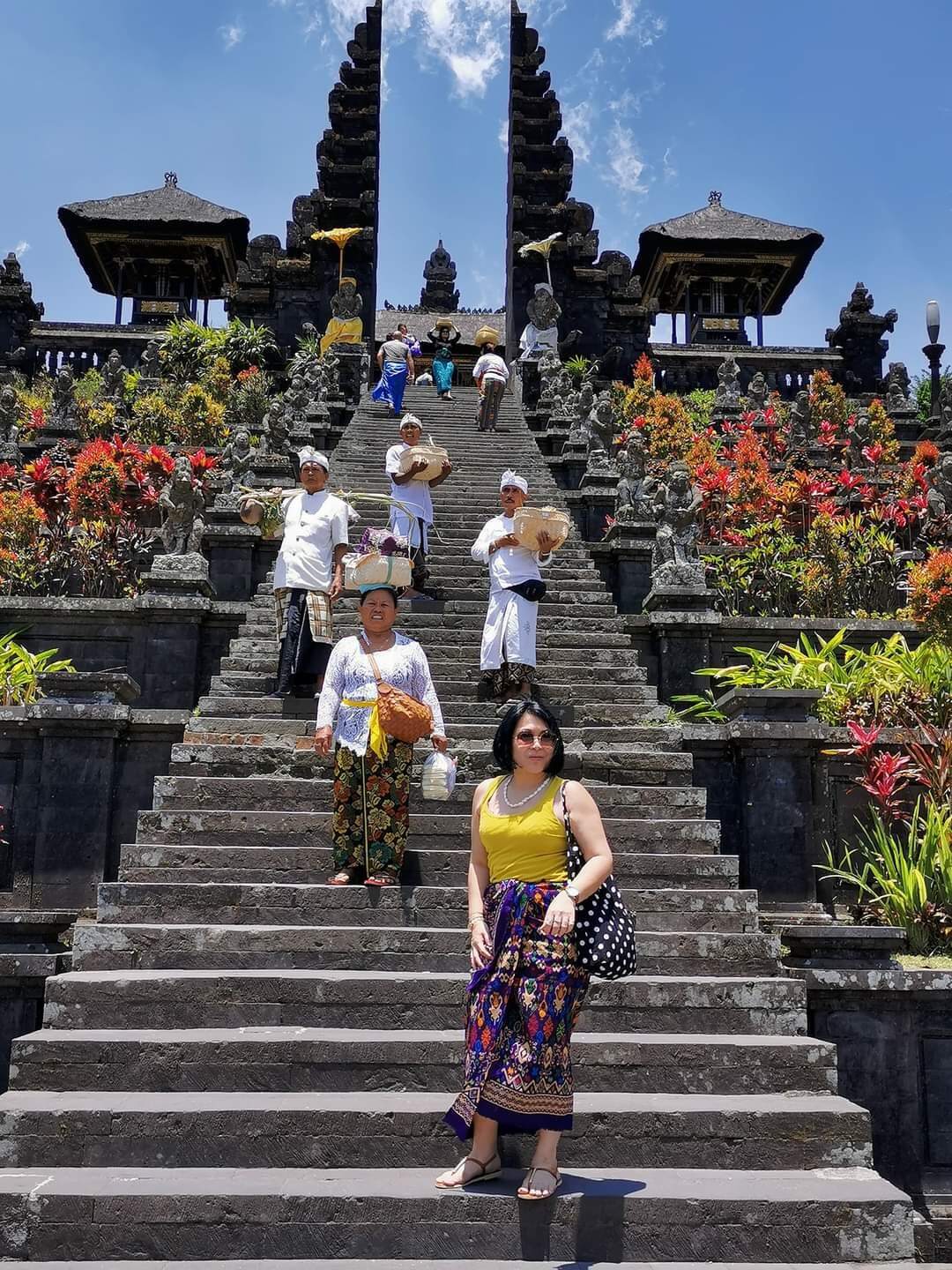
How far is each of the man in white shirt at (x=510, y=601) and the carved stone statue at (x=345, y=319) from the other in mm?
12443

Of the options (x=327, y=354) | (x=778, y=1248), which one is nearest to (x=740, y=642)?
(x=778, y=1248)

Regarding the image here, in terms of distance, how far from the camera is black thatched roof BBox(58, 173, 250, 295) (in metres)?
27.6

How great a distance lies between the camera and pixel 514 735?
367 cm

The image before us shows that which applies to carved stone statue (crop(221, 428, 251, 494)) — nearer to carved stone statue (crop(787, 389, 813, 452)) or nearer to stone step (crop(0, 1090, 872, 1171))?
stone step (crop(0, 1090, 872, 1171))

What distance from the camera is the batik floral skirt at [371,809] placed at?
4.98 m

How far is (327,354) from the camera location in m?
17.2

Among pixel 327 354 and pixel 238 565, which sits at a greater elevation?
pixel 327 354

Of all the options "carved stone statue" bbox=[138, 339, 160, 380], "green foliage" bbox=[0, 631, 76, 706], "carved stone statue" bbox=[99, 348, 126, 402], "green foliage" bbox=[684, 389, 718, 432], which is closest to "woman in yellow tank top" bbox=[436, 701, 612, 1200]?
"green foliage" bbox=[0, 631, 76, 706]

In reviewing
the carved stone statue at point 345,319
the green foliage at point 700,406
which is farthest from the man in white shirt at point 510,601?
the carved stone statue at point 345,319

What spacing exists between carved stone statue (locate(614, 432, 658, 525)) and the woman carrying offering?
4.57m

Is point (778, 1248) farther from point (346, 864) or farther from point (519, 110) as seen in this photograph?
point (519, 110)

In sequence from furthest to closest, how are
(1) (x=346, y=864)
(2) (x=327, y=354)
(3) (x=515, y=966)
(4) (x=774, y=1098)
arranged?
(2) (x=327, y=354), (1) (x=346, y=864), (4) (x=774, y=1098), (3) (x=515, y=966)

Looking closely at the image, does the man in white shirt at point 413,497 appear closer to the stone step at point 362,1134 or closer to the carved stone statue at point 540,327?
the stone step at point 362,1134

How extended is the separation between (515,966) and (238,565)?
6467 mm
